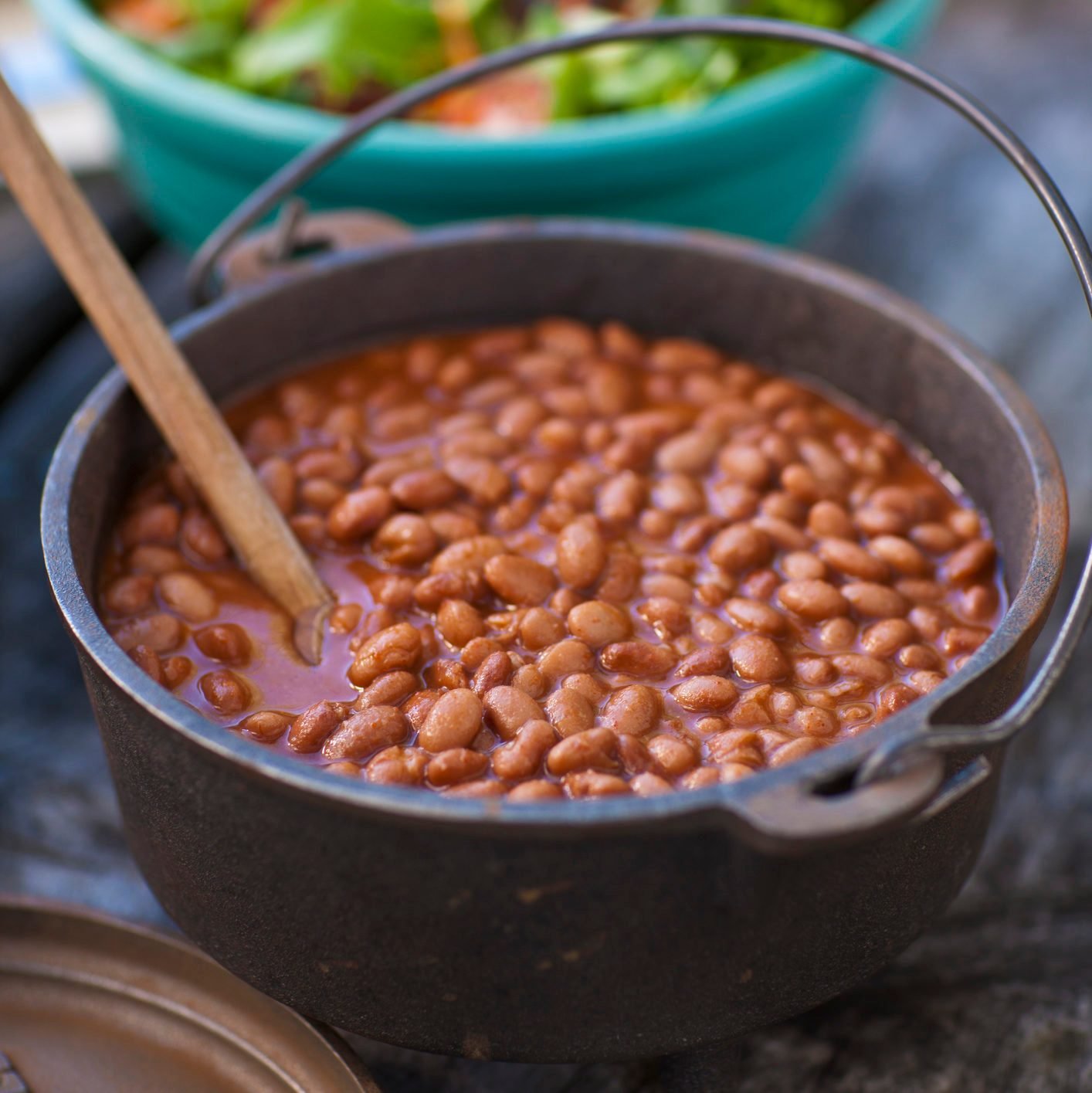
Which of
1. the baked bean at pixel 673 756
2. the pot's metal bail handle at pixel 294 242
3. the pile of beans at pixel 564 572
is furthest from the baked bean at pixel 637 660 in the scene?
the pot's metal bail handle at pixel 294 242

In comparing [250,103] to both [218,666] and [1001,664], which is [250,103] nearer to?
[218,666]

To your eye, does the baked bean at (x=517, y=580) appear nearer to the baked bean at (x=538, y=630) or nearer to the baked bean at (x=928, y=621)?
the baked bean at (x=538, y=630)

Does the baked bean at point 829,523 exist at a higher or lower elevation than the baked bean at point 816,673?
higher

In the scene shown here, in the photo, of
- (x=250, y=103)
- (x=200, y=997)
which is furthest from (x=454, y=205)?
(x=200, y=997)

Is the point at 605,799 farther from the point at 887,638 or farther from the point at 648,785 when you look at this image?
the point at 887,638

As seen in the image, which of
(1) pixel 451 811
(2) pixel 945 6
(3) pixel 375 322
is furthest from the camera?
(2) pixel 945 6

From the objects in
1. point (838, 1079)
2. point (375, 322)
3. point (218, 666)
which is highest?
point (375, 322)

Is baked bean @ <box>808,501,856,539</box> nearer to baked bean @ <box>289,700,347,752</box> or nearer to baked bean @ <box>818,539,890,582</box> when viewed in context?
baked bean @ <box>818,539,890,582</box>
